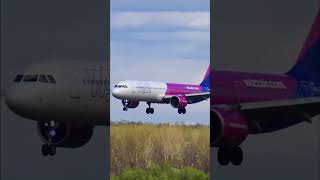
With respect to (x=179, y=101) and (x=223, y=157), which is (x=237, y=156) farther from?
(x=179, y=101)

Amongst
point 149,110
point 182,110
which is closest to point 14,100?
point 149,110

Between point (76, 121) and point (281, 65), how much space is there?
7.26 metres

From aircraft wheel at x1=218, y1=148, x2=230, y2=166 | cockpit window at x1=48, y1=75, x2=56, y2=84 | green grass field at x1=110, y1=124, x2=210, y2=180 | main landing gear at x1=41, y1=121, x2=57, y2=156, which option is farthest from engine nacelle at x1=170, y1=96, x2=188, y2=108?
main landing gear at x1=41, y1=121, x2=57, y2=156

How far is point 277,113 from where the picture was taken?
91.1ft

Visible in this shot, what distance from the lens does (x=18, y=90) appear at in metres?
26.0

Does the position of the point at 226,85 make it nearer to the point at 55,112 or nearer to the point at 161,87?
the point at 161,87

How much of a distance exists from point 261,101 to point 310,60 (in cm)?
243

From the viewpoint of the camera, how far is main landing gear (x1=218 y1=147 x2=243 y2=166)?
26250 mm

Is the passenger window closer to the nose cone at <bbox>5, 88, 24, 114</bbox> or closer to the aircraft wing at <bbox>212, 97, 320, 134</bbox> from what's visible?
the nose cone at <bbox>5, 88, 24, 114</bbox>

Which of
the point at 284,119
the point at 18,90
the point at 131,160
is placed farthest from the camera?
the point at 284,119

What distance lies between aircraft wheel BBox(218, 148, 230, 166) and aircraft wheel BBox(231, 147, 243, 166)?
17 cm

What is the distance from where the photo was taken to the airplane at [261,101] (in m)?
26.1

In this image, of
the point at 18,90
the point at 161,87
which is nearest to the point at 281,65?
the point at 161,87

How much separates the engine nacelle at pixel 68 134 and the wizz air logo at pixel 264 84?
18.4 feet
